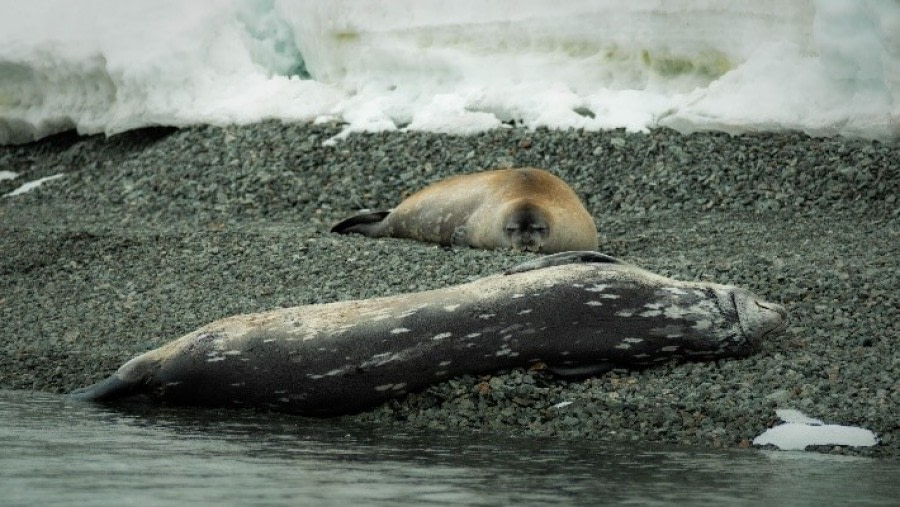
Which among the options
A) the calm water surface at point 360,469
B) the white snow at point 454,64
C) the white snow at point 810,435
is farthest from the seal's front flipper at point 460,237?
the white snow at point 810,435

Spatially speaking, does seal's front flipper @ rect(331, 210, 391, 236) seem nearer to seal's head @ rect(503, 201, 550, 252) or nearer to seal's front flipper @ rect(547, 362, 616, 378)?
seal's head @ rect(503, 201, 550, 252)

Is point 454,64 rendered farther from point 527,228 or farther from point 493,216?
point 527,228

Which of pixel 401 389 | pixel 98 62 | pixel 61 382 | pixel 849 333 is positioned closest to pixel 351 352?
pixel 401 389

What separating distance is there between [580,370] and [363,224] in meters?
5.10

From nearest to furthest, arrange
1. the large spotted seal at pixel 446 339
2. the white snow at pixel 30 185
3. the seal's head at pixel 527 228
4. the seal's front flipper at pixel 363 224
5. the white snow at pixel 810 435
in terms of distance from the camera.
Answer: the white snow at pixel 810 435
the large spotted seal at pixel 446 339
the seal's head at pixel 527 228
the seal's front flipper at pixel 363 224
the white snow at pixel 30 185

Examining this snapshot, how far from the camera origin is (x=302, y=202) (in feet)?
40.7

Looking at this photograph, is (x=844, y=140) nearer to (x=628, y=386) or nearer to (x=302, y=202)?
(x=302, y=202)

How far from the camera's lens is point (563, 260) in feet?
22.4

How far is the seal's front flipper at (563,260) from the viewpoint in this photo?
6770 mm

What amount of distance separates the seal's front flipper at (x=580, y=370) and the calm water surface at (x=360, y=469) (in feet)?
2.13

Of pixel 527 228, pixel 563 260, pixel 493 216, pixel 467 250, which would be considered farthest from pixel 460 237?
pixel 563 260

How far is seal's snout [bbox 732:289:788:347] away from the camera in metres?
6.46

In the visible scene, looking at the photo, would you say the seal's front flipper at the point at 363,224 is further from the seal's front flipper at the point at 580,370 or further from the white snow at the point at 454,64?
the seal's front flipper at the point at 580,370

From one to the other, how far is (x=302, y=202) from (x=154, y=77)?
3736 mm
